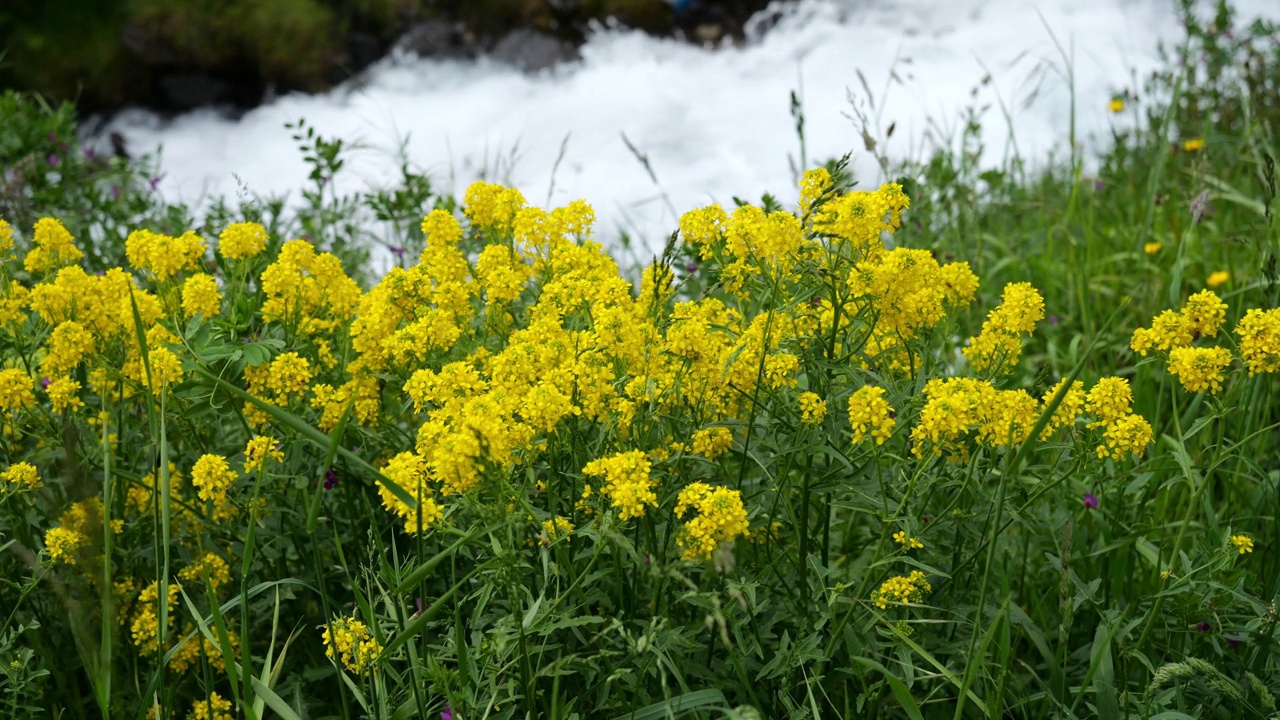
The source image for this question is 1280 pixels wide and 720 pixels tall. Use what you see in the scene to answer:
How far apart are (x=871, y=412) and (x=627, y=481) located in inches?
16.6

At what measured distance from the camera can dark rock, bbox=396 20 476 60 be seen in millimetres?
9398

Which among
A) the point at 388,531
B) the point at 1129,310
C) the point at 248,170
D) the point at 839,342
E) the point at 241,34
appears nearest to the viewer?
the point at 839,342

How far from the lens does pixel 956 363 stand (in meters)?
3.76

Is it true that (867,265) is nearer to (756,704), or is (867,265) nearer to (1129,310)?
(756,704)

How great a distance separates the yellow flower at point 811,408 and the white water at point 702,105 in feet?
16.3

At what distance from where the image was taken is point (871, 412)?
1790 millimetres

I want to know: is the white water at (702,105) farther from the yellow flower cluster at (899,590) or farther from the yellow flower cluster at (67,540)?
the yellow flower cluster at (899,590)

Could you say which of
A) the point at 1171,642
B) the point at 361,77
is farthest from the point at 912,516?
the point at 361,77

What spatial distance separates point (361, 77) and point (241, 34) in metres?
0.98

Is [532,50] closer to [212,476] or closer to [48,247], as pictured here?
[48,247]

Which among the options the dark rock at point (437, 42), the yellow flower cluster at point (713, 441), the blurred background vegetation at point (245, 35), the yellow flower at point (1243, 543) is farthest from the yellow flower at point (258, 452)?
the dark rock at point (437, 42)

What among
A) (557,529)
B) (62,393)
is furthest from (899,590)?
(62,393)

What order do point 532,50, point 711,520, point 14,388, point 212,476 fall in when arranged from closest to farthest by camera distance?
point 711,520 → point 212,476 → point 14,388 → point 532,50

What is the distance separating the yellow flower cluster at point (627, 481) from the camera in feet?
5.46
